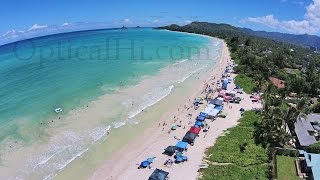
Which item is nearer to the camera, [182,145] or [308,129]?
[182,145]

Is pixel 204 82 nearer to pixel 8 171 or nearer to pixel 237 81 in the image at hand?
pixel 237 81

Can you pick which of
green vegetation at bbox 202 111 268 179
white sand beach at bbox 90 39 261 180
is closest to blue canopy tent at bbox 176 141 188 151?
white sand beach at bbox 90 39 261 180

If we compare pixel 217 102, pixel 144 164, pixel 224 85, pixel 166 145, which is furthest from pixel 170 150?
pixel 224 85

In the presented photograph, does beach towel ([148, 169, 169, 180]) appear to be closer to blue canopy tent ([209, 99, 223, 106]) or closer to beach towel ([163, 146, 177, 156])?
beach towel ([163, 146, 177, 156])

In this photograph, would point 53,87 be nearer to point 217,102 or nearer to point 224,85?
point 217,102

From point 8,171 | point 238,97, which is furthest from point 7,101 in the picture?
point 238,97
